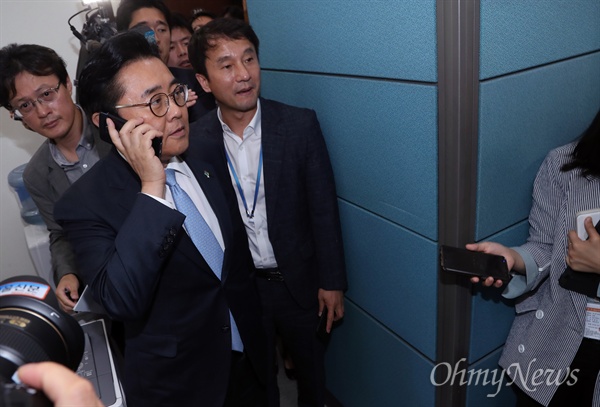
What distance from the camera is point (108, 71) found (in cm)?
132

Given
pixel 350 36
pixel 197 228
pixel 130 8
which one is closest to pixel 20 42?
pixel 130 8

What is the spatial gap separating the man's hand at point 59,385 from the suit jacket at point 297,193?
1.15 m

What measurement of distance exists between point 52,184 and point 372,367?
163 cm

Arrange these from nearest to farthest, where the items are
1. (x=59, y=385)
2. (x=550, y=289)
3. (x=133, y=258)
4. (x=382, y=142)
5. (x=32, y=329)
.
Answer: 1. (x=59, y=385)
2. (x=32, y=329)
3. (x=133, y=258)
4. (x=550, y=289)
5. (x=382, y=142)

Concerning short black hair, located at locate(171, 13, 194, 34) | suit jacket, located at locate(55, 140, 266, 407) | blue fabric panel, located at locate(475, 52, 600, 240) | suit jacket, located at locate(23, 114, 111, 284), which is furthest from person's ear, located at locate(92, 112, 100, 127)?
short black hair, located at locate(171, 13, 194, 34)

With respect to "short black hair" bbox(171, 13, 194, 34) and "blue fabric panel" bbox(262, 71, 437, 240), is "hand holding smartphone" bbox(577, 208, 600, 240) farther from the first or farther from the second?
"short black hair" bbox(171, 13, 194, 34)

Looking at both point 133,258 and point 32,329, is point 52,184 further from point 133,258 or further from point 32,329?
point 32,329

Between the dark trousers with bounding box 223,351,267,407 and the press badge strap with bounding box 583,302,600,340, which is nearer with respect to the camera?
the press badge strap with bounding box 583,302,600,340

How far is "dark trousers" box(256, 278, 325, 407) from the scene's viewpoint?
1956mm

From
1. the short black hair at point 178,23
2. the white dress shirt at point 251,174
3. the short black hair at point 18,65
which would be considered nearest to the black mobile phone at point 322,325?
the white dress shirt at point 251,174

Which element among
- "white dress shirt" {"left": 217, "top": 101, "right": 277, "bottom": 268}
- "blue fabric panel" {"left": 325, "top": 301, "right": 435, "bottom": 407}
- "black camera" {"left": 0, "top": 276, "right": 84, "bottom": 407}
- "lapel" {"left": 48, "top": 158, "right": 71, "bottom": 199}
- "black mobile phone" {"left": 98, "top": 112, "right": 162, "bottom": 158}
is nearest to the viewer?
"black camera" {"left": 0, "top": 276, "right": 84, "bottom": 407}

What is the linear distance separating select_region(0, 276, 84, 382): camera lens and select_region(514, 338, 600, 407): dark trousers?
52.9 inches

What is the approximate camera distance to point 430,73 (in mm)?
1262

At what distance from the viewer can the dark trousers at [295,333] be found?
196 centimetres
